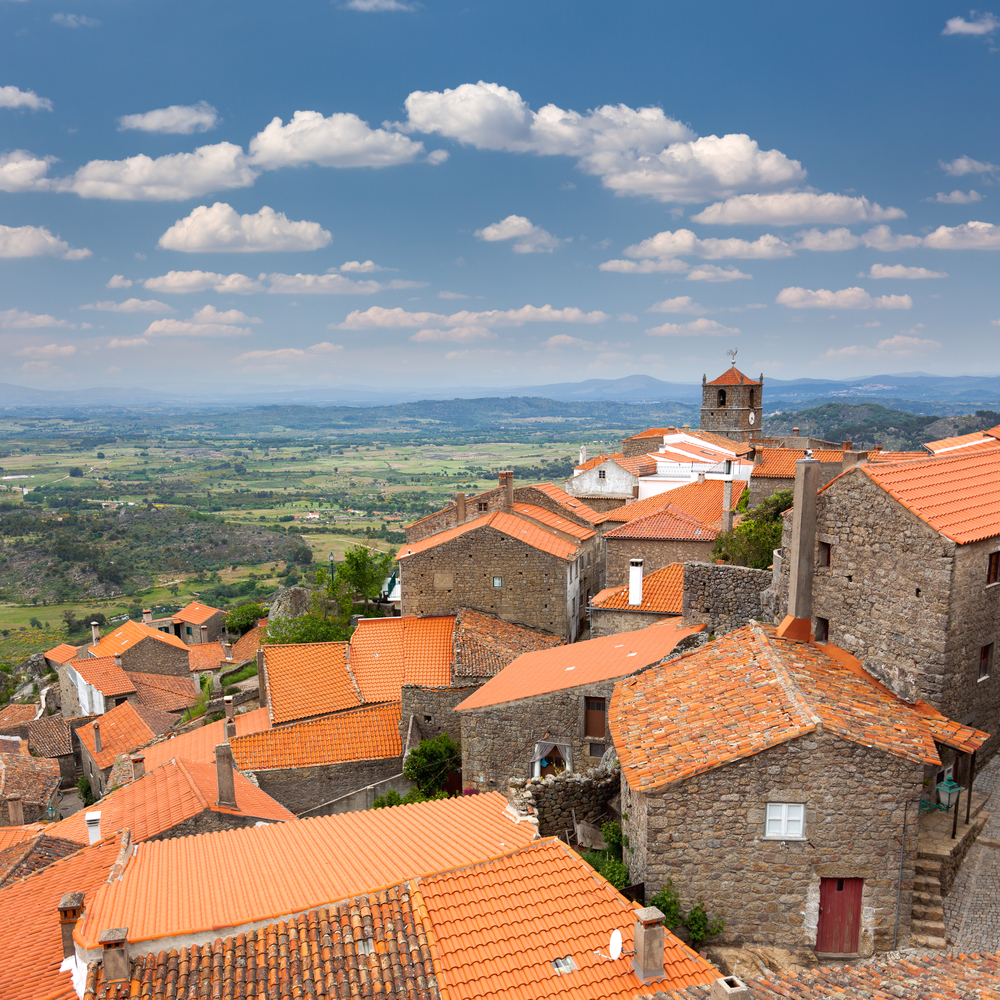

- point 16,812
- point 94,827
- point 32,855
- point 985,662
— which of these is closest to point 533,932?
point 985,662

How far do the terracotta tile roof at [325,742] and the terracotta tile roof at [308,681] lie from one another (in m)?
0.74

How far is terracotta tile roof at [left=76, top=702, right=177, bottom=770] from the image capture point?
3794cm

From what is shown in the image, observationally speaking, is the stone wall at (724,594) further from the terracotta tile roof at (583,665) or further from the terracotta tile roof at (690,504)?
the terracotta tile roof at (690,504)

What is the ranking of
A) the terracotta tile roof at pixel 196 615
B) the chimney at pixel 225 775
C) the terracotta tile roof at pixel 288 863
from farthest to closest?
the terracotta tile roof at pixel 196 615
the chimney at pixel 225 775
the terracotta tile roof at pixel 288 863

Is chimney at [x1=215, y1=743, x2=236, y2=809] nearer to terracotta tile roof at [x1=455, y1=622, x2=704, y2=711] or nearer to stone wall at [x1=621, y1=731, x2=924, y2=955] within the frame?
terracotta tile roof at [x1=455, y1=622, x2=704, y2=711]

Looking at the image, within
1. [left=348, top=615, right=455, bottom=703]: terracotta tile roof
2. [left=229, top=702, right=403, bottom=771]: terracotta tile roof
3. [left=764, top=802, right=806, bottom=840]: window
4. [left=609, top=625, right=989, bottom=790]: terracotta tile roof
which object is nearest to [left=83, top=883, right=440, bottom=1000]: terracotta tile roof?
[left=609, top=625, right=989, bottom=790]: terracotta tile roof

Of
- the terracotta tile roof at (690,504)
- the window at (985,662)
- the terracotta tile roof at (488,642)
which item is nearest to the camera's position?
the window at (985,662)

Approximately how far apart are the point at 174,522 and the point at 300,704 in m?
169

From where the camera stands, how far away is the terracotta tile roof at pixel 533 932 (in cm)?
947

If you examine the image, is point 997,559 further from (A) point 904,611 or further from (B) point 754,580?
(B) point 754,580

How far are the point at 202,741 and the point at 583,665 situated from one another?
51.9 ft

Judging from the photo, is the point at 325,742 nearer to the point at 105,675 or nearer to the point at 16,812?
the point at 16,812

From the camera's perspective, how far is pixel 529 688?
1972 cm

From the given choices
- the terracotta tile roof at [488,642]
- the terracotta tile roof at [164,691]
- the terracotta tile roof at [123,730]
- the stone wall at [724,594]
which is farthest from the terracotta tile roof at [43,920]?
the terracotta tile roof at [164,691]
